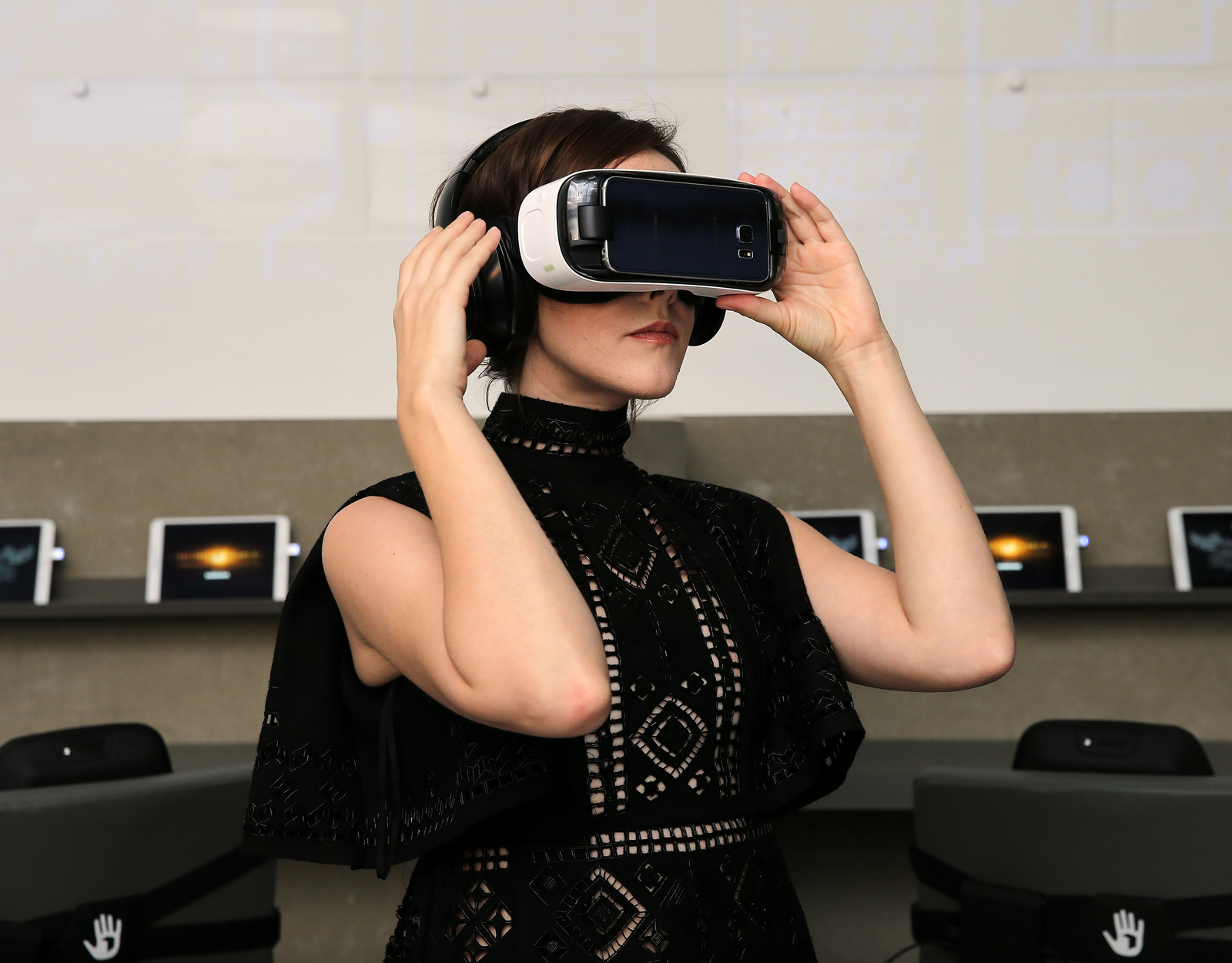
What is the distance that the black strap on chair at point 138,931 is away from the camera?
4.05 ft

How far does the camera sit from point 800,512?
2914 millimetres

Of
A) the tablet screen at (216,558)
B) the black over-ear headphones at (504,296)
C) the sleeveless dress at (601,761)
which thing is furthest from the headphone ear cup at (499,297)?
the tablet screen at (216,558)

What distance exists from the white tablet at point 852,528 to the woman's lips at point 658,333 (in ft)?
6.27

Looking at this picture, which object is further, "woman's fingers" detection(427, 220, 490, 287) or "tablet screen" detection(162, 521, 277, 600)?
"tablet screen" detection(162, 521, 277, 600)

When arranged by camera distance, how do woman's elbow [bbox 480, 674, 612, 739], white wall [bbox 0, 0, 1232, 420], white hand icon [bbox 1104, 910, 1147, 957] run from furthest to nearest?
white wall [bbox 0, 0, 1232, 420] < white hand icon [bbox 1104, 910, 1147, 957] < woman's elbow [bbox 480, 674, 612, 739]

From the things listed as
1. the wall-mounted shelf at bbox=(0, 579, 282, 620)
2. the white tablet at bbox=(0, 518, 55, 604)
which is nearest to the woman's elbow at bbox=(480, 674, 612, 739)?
the wall-mounted shelf at bbox=(0, 579, 282, 620)

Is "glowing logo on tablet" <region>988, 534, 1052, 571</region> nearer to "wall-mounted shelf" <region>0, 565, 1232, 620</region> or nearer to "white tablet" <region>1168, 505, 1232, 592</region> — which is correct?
"wall-mounted shelf" <region>0, 565, 1232, 620</region>

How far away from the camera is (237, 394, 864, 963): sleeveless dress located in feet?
2.60

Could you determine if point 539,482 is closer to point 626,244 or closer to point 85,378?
point 626,244

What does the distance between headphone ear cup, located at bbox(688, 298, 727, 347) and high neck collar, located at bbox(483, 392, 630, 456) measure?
0.11 meters

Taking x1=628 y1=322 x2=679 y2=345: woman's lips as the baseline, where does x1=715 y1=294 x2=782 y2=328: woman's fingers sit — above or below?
above

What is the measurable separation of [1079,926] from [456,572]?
86 cm

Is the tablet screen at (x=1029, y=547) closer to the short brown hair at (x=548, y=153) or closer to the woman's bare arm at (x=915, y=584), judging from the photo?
the woman's bare arm at (x=915, y=584)

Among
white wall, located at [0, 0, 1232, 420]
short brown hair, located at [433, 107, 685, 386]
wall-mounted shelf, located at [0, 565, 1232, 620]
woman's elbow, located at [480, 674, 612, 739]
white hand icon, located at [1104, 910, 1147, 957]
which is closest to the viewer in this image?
woman's elbow, located at [480, 674, 612, 739]
